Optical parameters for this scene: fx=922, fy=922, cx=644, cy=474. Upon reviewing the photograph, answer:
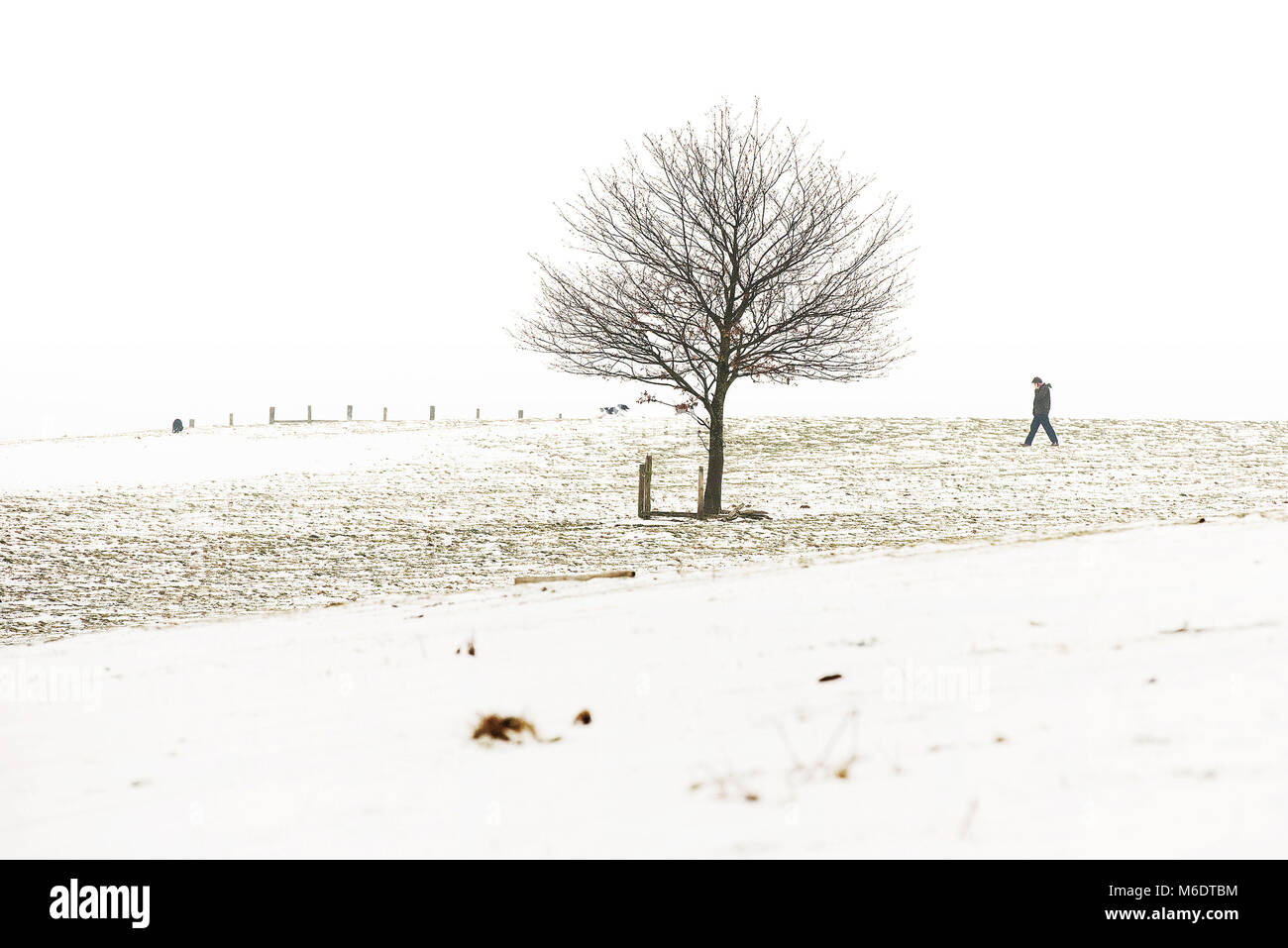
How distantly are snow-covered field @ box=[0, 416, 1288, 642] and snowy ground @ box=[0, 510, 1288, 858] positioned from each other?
5481mm

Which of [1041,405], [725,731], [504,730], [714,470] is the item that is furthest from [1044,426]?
[504,730]

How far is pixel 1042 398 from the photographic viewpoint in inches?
1147

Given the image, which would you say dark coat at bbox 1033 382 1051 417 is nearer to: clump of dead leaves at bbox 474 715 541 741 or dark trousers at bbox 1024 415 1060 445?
dark trousers at bbox 1024 415 1060 445

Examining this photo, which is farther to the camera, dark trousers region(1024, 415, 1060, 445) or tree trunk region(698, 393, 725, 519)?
dark trousers region(1024, 415, 1060, 445)

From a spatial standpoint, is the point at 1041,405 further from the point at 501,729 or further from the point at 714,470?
the point at 501,729

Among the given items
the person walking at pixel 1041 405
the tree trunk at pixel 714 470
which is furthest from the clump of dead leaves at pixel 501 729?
the person walking at pixel 1041 405

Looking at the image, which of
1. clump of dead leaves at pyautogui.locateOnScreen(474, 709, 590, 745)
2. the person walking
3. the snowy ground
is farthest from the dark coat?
clump of dead leaves at pyautogui.locateOnScreen(474, 709, 590, 745)

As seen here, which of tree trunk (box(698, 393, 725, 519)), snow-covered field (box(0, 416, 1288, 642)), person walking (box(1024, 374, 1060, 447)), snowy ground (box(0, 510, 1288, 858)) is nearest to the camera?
snowy ground (box(0, 510, 1288, 858))

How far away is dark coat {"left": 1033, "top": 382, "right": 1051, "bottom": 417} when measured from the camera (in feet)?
95.1

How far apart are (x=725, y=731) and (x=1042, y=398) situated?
2878 centimetres

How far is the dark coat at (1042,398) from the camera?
1141 inches

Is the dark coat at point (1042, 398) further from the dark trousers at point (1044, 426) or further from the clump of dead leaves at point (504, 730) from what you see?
the clump of dead leaves at point (504, 730)
